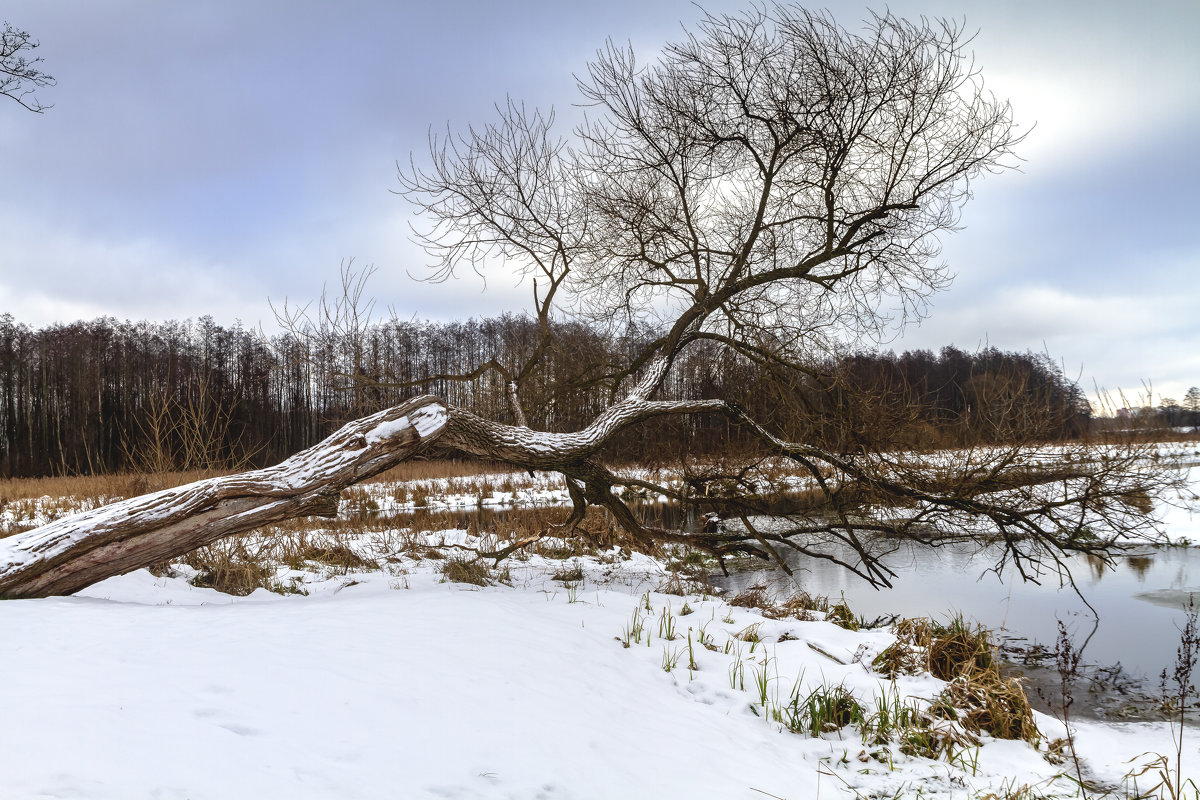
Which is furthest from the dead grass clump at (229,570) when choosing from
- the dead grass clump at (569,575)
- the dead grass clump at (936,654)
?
the dead grass clump at (936,654)

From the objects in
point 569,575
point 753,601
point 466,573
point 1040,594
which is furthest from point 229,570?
point 1040,594

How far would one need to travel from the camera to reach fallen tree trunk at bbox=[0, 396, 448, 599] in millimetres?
4316

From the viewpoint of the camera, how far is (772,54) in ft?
23.5

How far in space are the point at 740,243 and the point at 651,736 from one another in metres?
6.98

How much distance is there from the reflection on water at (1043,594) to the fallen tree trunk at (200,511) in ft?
Result: 15.6

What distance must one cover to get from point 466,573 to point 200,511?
2441mm

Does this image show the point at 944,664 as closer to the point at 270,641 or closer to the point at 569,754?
the point at 569,754

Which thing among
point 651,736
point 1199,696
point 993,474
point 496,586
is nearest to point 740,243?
point 993,474

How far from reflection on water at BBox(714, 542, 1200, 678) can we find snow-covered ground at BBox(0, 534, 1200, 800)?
2.20 m

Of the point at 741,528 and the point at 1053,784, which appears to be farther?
the point at 741,528

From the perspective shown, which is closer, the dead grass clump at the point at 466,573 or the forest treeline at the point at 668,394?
the dead grass clump at the point at 466,573

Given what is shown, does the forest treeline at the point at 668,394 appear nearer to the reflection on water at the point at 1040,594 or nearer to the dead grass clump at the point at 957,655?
the reflection on water at the point at 1040,594

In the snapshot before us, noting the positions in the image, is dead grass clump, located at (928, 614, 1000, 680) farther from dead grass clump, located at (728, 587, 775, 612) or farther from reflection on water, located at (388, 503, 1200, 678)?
reflection on water, located at (388, 503, 1200, 678)

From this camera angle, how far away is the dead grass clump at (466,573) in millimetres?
6266
